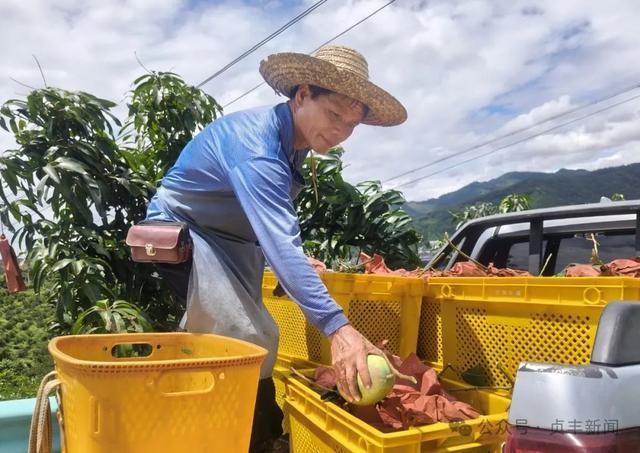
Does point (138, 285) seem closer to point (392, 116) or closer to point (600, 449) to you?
point (392, 116)

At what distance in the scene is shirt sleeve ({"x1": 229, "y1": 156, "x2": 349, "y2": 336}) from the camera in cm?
165

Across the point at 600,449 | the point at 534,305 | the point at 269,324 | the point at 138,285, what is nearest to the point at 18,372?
the point at 138,285

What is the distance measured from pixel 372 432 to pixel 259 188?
795mm

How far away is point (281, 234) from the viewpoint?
1.74m

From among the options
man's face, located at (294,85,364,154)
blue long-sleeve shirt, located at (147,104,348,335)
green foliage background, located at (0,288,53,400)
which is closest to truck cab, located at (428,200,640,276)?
man's face, located at (294,85,364,154)

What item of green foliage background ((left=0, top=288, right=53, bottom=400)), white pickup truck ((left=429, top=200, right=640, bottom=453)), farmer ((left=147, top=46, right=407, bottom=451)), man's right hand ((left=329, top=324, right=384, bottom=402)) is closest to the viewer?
white pickup truck ((left=429, top=200, right=640, bottom=453))

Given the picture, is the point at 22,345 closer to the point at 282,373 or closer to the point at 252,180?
the point at 282,373

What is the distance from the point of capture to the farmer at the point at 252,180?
199 cm

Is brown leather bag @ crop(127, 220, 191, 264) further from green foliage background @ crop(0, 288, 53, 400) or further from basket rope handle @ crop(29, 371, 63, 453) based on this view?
green foliage background @ crop(0, 288, 53, 400)

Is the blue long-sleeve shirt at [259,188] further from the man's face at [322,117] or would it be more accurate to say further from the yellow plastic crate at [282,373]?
the yellow plastic crate at [282,373]

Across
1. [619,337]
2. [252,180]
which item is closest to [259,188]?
[252,180]

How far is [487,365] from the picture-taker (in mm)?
2115

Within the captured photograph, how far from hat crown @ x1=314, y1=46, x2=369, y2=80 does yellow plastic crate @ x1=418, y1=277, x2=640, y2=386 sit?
877mm

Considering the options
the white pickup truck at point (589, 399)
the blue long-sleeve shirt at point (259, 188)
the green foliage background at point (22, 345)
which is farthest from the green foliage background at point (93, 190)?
the white pickup truck at point (589, 399)
